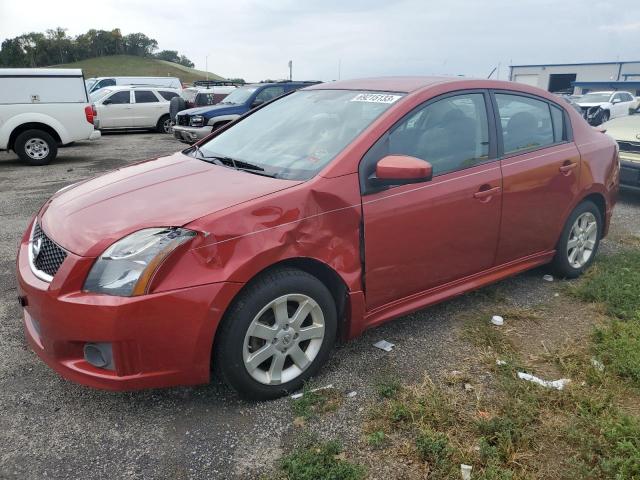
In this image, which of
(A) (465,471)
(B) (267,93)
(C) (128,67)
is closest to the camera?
(A) (465,471)

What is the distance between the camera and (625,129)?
7.46 meters

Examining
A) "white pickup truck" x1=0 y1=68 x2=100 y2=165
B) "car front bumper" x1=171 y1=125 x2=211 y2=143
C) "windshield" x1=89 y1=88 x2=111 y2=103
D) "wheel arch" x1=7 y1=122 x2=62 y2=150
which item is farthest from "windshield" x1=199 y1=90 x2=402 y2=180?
"windshield" x1=89 y1=88 x2=111 y2=103

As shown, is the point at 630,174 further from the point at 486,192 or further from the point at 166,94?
the point at 166,94

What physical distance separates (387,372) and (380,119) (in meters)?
1.46

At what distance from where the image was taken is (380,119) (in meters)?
3.00

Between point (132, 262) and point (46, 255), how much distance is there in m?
0.59

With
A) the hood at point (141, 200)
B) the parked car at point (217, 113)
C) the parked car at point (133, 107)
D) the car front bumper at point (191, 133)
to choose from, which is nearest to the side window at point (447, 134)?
the hood at point (141, 200)

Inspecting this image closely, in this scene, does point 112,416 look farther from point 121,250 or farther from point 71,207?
point 71,207

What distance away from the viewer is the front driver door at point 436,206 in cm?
A: 292

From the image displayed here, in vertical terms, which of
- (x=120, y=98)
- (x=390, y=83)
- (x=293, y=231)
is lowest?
(x=293, y=231)

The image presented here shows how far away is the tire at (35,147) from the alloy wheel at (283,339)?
9.90 metres

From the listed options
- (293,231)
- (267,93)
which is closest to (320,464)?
(293,231)

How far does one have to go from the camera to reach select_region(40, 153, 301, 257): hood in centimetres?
243

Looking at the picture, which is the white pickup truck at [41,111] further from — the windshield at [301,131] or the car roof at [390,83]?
the car roof at [390,83]
